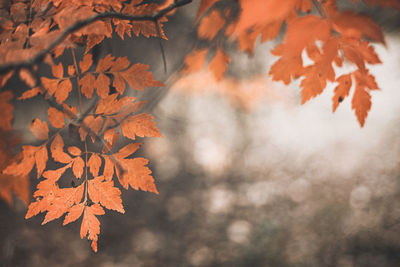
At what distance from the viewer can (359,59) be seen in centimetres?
78

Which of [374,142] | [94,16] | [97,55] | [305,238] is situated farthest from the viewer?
[374,142]

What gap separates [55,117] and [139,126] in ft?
1.14

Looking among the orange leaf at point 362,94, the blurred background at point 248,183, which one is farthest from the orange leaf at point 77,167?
the blurred background at point 248,183

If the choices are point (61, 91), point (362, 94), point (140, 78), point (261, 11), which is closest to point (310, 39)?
point (261, 11)

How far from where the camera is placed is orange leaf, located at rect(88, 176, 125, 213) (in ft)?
2.97

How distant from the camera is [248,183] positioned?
8.52ft

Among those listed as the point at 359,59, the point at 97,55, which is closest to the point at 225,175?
the point at 97,55

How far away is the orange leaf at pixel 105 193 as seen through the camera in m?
0.91

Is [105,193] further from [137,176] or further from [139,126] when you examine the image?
[139,126]

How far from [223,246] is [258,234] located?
1.20 feet

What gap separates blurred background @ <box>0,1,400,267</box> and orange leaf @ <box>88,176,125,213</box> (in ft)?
4.38

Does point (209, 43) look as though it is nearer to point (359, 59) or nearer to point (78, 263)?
point (359, 59)

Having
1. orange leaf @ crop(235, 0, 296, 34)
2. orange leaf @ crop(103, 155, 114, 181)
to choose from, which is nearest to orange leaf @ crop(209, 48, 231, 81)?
orange leaf @ crop(235, 0, 296, 34)

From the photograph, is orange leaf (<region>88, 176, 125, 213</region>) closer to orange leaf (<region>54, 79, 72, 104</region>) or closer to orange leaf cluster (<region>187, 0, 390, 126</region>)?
orange leaf (<region>54, 79, 72, 104</region>)
